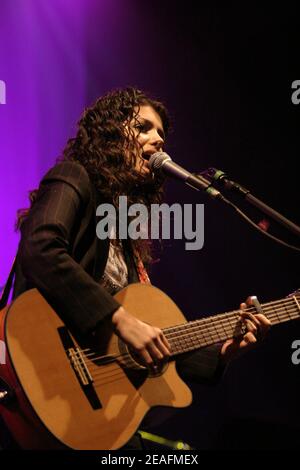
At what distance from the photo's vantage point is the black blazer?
1573 millimetres

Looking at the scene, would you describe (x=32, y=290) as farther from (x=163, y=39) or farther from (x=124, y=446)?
(x=163, y=39)

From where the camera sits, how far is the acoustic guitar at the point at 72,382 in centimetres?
147

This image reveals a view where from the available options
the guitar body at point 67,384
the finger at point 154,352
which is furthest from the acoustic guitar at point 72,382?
the finger at point 154,352

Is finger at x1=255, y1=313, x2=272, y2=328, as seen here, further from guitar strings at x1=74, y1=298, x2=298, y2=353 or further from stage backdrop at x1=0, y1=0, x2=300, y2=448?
stage backdrop at x1=0, y1=0, x2=300, y2=448

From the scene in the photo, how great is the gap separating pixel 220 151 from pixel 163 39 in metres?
0.90

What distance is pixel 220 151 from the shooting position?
3.54 metres

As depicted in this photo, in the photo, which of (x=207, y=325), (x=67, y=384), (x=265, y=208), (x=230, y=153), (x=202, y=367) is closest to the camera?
(x=67, y=384)

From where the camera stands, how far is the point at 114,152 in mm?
2035

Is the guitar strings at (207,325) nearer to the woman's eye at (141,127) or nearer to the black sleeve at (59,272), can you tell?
the black sleeve at (59,272)

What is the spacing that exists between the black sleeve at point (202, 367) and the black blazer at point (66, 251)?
0.59m

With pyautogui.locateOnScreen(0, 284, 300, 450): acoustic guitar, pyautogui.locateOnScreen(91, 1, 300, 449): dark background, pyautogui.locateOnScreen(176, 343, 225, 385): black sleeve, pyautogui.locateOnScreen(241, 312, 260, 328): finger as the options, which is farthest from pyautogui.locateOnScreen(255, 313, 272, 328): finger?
pyautogui.locateOnScreen(91, 1, 300, 449): dark background

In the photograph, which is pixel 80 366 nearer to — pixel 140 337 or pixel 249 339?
pixel 140 337

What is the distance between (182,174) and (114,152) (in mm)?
387

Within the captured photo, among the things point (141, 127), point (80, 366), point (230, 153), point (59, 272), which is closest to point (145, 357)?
point (80, 366)
